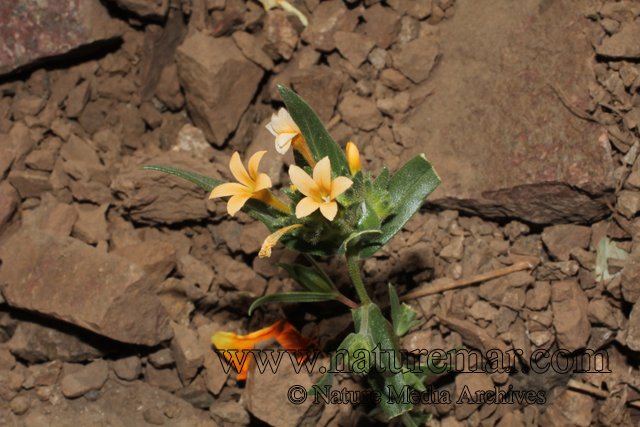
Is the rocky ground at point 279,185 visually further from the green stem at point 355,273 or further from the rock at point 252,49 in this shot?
the green stem at point 355,273

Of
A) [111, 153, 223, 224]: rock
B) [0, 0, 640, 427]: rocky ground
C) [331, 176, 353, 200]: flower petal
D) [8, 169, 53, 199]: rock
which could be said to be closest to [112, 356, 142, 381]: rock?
[0, 0, 640, 427]: rocky ground

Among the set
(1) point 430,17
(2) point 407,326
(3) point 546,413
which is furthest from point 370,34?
(3) point 546,413

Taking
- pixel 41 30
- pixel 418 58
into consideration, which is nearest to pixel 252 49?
pixel 418 58

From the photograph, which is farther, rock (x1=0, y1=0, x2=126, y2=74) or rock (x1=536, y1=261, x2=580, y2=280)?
rock (x1=0, y1=0, x2=126, y2=74)

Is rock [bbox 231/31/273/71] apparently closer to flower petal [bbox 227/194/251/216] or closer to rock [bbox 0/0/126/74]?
rock [bbox 0/0/126/74]

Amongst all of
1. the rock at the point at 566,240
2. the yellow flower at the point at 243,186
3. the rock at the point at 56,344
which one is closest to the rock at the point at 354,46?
the rock at the point at 566,240
